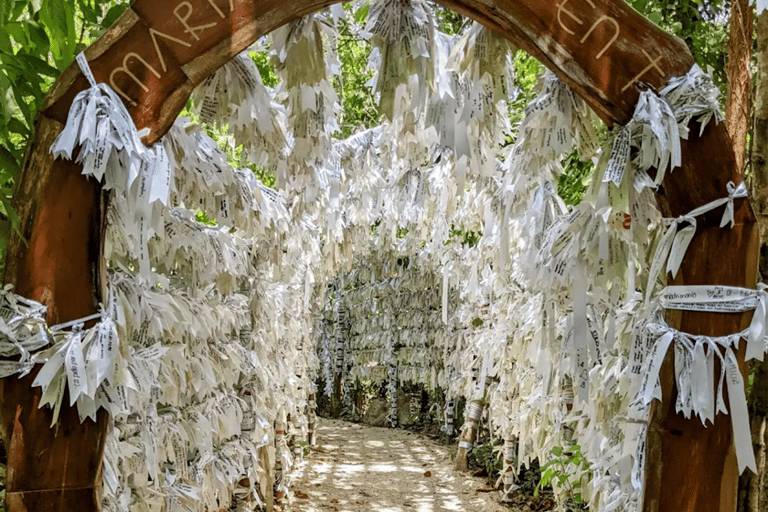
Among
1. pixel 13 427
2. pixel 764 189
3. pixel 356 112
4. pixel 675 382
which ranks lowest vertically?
pixel 13 427

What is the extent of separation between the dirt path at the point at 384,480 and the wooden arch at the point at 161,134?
4822 mm

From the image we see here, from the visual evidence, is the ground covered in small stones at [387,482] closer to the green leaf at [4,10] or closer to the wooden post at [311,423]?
the wooden post at [311,423]

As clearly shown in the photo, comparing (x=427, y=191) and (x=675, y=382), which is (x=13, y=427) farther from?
(x=427, y=191)

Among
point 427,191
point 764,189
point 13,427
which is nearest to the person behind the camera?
point 13,427

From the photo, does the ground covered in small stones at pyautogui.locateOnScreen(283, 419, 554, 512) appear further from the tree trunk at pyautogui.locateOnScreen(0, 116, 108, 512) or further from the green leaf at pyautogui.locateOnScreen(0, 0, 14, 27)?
the green leaf at pyautogui.locateOnScreen(0, 0, 14, 27)

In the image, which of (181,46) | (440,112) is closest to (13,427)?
(181,46)

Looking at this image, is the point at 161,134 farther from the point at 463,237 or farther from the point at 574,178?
the point at 463,237

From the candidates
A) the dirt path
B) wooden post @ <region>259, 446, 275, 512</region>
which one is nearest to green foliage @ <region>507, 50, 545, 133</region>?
wooden post @ <region>259, 446, 275, 512</region>

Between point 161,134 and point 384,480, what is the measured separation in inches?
261

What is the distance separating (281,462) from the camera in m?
5.97

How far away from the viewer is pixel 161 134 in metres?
1.45

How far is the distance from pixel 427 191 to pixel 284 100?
2.69 m

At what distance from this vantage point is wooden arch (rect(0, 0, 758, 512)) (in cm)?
135

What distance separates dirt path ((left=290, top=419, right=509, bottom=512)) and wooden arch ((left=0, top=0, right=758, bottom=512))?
482 cm
